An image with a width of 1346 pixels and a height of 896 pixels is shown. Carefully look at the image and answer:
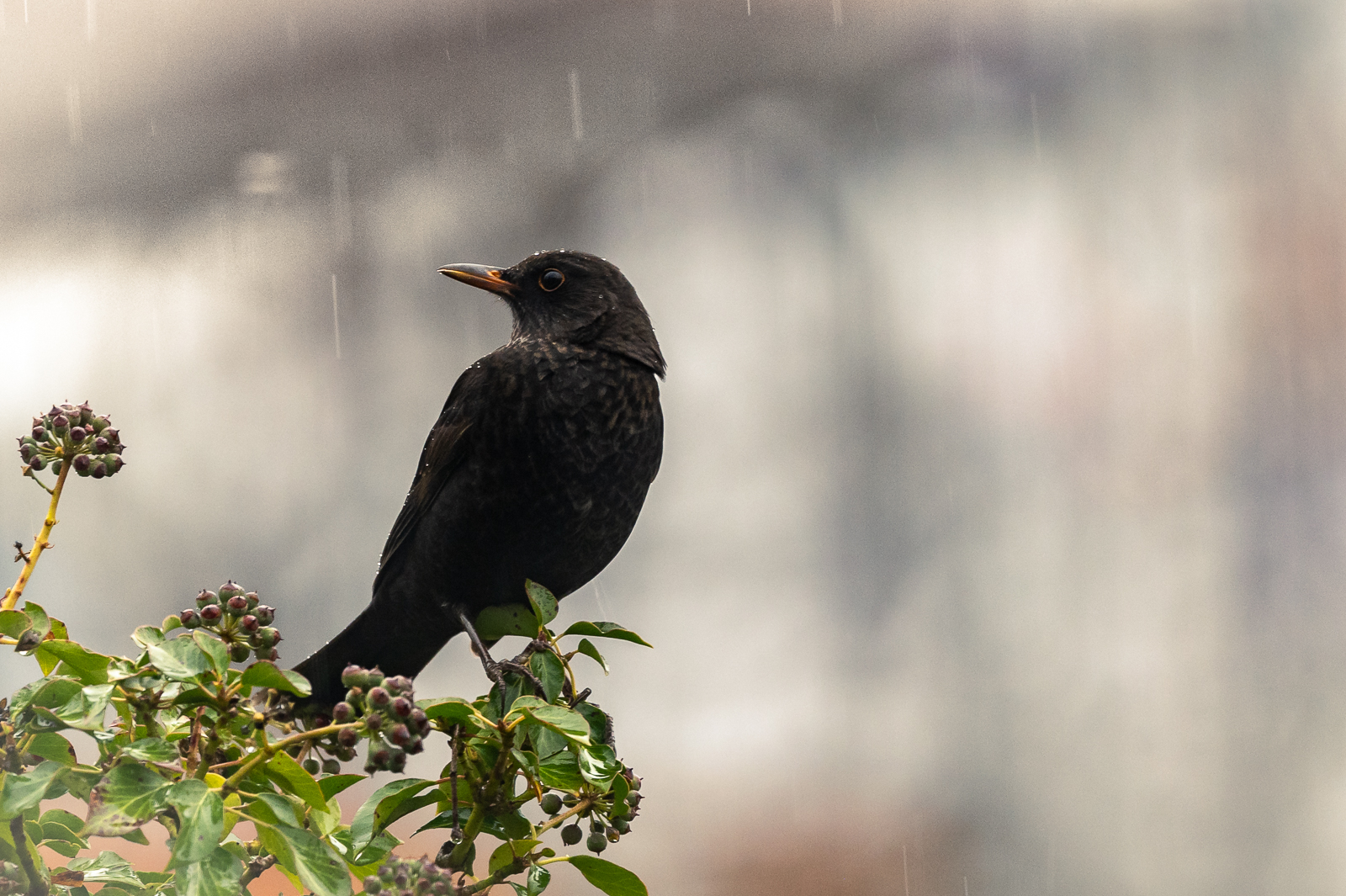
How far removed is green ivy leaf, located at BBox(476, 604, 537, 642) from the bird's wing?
0.22 meters

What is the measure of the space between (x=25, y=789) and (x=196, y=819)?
0.41 feet

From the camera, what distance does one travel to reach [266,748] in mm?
732

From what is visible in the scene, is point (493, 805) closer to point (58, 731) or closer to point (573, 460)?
point (58, 731)

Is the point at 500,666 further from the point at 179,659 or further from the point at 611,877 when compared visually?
the point at 179,659

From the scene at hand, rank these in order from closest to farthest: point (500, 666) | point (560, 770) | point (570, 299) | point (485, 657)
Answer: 1. point (560, 770)
2. point (500, 666)
3. point (485, 657)
4. point (570, 299)

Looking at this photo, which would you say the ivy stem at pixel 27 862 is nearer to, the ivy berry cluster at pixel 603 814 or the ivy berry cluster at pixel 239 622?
the ivy berry cluster at pixel 239 622

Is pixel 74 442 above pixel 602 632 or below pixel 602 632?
above

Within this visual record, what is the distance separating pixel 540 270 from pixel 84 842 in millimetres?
1192

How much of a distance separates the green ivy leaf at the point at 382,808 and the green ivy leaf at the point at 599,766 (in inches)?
5.3

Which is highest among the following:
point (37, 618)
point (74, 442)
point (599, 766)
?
point (74, 442)

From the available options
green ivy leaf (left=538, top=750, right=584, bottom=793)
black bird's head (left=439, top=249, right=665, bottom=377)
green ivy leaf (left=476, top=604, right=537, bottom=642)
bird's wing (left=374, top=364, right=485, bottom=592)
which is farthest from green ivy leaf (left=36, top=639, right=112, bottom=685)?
black bird's head (left=439, top=249, right=665, bottom=377)

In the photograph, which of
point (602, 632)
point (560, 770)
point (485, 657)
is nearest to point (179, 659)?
point (560, 770)

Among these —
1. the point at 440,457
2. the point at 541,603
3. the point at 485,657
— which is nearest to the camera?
the point at 541,603

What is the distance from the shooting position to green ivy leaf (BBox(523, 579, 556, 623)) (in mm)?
1170
